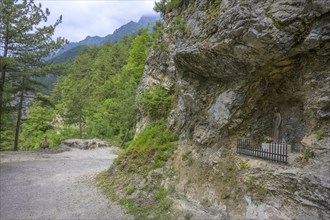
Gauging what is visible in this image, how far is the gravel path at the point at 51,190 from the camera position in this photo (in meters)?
8.22

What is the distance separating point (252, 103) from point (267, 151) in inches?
77.2

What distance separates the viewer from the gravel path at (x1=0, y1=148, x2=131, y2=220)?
27.0 ft

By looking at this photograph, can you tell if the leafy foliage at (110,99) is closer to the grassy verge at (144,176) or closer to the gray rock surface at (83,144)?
the gray rock surface at (83,144)

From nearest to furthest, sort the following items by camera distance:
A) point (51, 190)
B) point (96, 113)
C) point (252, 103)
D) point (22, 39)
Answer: point (252, 103) → point (51, 190) → point (22, 39) → point (96, 113)

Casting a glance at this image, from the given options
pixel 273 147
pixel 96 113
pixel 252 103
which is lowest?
pixel 273 147

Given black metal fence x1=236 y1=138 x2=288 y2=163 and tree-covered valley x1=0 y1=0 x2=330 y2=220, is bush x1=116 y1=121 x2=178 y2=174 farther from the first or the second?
black metal fence x1=236 y1=138 x2=288 y2=163

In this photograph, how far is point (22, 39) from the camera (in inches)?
680

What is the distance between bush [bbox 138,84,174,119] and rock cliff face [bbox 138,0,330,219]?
192 centimetres

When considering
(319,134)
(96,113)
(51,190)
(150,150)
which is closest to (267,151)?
(319,134)

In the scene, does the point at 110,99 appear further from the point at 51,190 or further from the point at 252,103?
the point at 252,103

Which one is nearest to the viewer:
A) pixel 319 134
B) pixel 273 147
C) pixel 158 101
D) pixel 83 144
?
pixel 319 134

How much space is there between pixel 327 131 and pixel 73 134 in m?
31.2

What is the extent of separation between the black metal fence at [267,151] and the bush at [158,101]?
528 cm

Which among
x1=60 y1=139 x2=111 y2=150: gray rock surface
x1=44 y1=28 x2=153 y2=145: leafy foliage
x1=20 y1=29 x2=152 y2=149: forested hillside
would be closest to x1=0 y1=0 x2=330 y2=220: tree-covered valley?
x1=44 y1=28 x2=153 y2=145: leafy foliage
